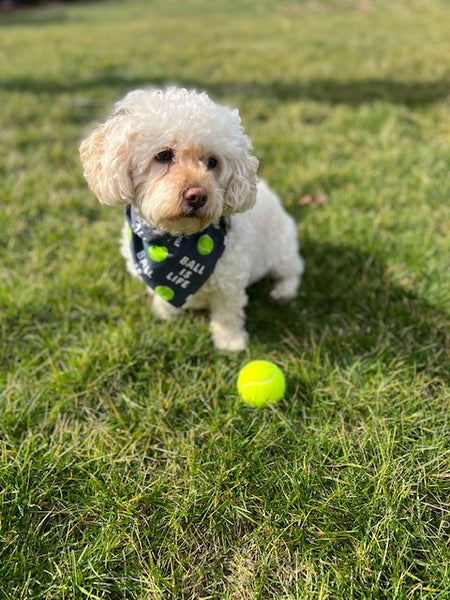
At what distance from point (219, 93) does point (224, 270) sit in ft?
16.5

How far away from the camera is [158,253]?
2.36 m

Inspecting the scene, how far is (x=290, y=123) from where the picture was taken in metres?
5.42

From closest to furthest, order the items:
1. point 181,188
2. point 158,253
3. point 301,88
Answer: point 181,188 → point 158,253 → point 301,88

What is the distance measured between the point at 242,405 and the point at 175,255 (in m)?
0.87

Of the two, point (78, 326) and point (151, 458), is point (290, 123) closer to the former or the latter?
point (78, 326)

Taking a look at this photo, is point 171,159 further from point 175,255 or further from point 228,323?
point 228,323

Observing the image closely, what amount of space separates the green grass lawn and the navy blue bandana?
1.40 feet

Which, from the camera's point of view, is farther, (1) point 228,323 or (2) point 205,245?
(1) point 228,323

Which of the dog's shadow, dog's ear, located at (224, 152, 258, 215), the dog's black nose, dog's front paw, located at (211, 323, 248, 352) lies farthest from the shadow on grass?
the dog's black nose

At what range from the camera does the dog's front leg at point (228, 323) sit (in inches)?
104

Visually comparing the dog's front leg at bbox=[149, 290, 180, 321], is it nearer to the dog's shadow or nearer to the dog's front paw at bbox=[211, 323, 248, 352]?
the dog's front paw at bbox=[211, 323, 248, 352]

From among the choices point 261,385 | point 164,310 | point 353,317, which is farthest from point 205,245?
point 353,317

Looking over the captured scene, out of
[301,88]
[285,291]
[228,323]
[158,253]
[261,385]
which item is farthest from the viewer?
[301,88]

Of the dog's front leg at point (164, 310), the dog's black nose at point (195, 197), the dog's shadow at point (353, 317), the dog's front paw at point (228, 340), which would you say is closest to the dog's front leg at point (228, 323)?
the dog's front paw at point (228, 340)
